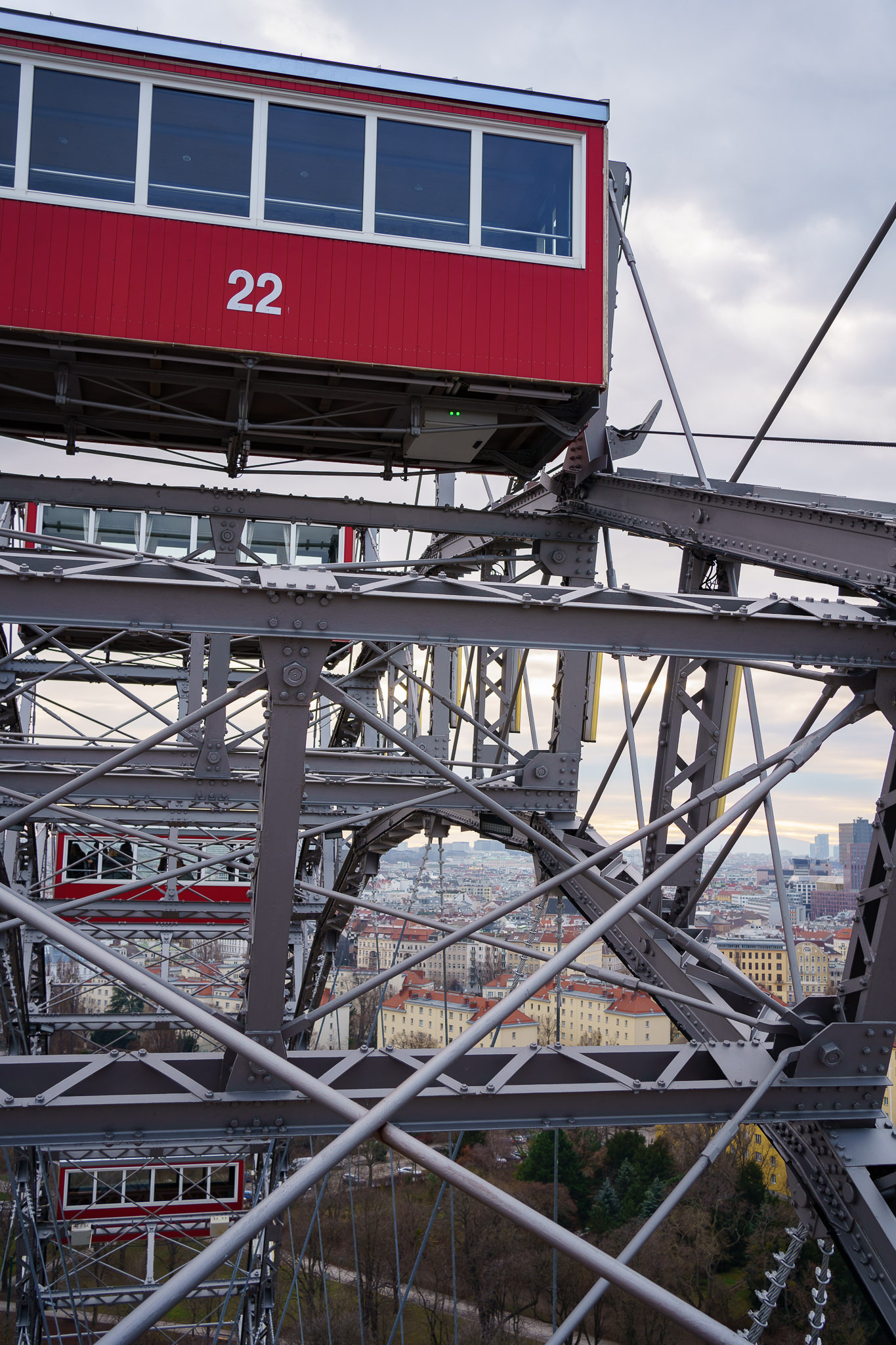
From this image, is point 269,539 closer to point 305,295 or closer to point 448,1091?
point 305,295

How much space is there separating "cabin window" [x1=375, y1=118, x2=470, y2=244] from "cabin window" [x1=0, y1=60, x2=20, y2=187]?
3.13 metres

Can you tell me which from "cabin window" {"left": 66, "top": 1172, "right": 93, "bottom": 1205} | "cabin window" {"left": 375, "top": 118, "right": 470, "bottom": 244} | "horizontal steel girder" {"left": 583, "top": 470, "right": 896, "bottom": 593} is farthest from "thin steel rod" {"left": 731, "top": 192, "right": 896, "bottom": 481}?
"cabin window" {"left": 66, "top": 1172, "right": 93, "bottom": 1205}

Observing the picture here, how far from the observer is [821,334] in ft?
24.2

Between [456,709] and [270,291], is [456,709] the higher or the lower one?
the lower one

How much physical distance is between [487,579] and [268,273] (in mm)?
5886

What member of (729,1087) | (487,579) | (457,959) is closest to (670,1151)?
(457,959)

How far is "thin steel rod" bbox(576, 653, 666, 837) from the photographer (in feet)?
31.2

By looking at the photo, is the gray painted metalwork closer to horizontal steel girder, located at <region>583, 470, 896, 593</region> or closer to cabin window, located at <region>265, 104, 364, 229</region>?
horizontal steel girder, located at <region>583, 470, 896, 593</region>

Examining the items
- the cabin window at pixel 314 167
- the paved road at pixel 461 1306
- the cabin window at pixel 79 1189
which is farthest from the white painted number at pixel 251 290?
the paved road at pixel 461 1306

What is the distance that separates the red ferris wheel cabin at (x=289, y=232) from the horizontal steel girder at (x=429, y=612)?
3.69 m

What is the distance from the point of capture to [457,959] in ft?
288

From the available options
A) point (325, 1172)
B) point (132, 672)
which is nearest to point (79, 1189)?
point (132, 672)

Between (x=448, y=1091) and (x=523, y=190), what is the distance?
8006mm

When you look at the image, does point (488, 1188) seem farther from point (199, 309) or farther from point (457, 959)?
point (457, 959)
